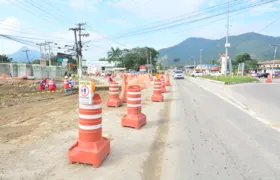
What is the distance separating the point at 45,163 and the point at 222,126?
497 centimetres

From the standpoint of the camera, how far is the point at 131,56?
274ft

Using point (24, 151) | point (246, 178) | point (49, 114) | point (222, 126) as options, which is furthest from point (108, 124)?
point (246, 178)

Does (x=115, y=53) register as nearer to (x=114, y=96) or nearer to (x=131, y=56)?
(x=131, y=56)

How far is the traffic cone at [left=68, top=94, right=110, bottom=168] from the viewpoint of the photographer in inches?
134

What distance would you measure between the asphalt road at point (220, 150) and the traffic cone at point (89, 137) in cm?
129

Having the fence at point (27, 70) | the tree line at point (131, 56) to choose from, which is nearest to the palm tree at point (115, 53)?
the tree line at point (131, 56)

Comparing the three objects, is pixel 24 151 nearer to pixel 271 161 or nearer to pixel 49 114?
pixel 49 114

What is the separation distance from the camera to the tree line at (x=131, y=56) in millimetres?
82438

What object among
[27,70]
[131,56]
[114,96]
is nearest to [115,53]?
[131,56]

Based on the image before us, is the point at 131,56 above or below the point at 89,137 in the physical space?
above

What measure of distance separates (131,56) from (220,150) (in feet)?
267

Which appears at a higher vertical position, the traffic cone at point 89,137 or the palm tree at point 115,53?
the palm tree at point 115,53

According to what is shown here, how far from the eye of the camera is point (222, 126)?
18.8ft

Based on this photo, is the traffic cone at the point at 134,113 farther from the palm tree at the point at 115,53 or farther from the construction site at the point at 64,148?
the palm tree at the point at 115,53
